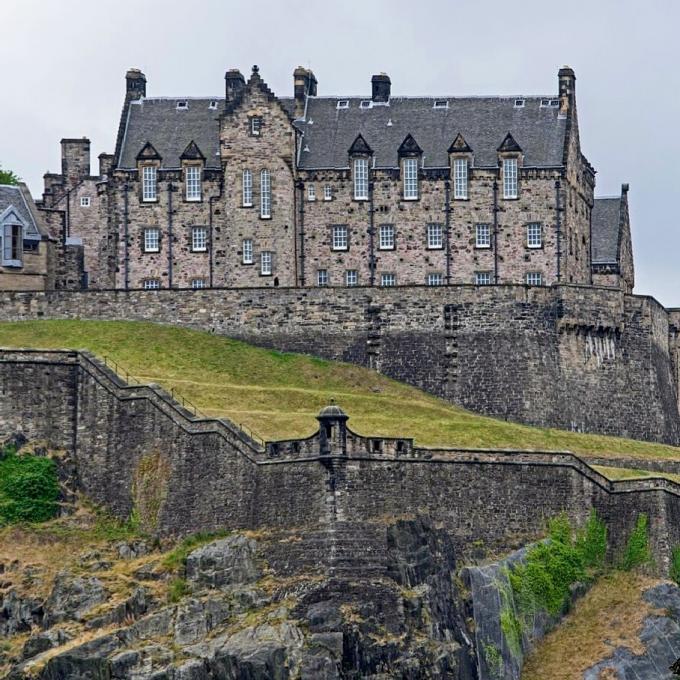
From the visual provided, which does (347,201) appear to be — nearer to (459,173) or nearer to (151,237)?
(459,173)

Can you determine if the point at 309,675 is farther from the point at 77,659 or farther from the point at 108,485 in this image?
the point at 108,485

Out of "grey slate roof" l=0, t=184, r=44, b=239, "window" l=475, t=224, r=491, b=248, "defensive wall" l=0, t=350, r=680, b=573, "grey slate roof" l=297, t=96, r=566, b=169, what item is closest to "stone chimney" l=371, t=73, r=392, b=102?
"grey slate roof" l=297, t=96, r=566, b=169

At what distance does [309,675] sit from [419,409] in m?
23.2

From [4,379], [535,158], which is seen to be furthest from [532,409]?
[4,379]

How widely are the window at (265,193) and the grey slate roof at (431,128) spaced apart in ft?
7.49

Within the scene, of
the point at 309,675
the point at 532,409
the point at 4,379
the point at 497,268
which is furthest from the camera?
the point at 497,268

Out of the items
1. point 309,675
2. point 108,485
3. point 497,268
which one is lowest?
point 309,675

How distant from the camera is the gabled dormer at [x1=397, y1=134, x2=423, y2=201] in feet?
434

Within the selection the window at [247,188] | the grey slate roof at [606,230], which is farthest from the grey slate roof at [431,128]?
the grey slate roof at [606,230]

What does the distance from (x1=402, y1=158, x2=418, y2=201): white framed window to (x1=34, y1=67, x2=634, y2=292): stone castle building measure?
0.24 ft

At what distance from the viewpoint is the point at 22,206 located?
437 ft

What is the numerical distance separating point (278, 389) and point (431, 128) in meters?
23.4

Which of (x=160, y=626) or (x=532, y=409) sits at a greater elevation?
(x=532, y=409)

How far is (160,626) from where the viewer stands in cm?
10006
